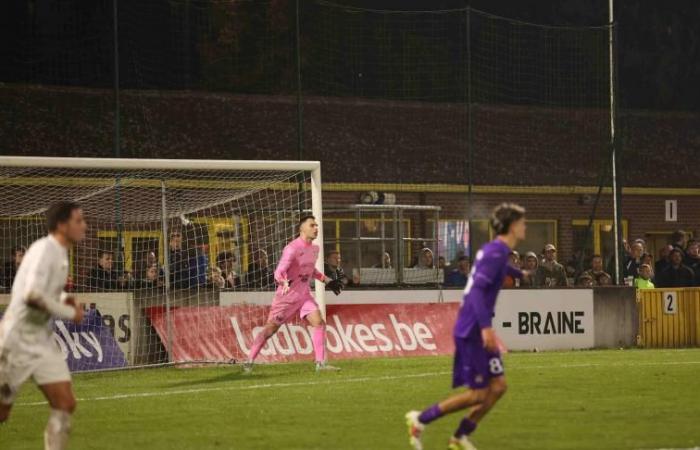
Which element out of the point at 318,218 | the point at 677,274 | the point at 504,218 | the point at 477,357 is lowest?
the point at 677,274

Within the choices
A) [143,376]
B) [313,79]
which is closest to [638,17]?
[313,79]

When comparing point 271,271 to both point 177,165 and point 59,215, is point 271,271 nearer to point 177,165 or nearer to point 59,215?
point 177,165

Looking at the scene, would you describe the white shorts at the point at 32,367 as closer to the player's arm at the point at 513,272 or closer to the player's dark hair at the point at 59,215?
the player's dark hair at the point at 59,215

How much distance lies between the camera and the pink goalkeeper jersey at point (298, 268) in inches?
753

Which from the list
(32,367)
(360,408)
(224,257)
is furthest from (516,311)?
(32,367)

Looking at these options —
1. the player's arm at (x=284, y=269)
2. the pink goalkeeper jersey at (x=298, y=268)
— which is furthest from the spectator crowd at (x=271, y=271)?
the player's arm at (x=284, y=269)

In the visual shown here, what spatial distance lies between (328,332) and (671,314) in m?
6.84

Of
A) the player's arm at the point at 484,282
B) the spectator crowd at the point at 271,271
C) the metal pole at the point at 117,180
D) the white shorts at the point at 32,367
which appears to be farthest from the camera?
the metal pole at the point at 117,180

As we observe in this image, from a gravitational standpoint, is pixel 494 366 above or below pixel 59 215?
below

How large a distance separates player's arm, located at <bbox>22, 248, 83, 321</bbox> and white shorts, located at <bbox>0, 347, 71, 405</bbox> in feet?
1.13

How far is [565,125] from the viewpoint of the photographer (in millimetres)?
43562

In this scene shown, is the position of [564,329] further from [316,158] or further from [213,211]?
[316,158]

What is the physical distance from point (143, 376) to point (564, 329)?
8.49m

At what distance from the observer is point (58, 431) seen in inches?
379
